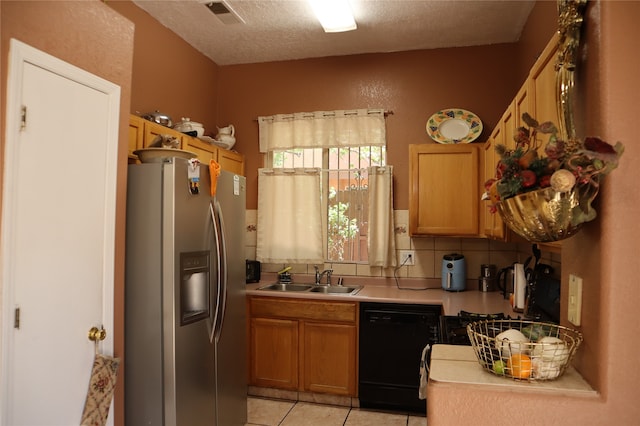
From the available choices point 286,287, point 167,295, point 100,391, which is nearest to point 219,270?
point 167,295

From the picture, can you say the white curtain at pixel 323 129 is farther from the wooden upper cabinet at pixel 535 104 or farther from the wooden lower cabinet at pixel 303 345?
the wooden lower cabinet at pixel 303 345

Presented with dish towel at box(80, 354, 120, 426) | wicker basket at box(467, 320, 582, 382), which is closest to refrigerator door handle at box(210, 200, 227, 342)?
dish towel at box(80, 354, 120, 426)

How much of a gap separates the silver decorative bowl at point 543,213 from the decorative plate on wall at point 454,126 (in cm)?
277

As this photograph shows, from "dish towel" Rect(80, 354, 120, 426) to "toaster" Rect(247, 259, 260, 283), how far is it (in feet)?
6.73

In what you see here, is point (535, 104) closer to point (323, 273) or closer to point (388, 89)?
point (388, 89)

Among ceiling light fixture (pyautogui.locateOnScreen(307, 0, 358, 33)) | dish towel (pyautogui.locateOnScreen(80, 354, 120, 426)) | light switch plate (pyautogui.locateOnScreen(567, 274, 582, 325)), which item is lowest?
dish towel (pyautogui.locateOnScreen(80, 354, 120, 426))

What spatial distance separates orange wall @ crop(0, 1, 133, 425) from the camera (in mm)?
1674

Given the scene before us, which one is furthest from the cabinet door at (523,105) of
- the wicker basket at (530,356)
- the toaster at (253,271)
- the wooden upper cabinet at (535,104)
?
the toaster at (253,271)

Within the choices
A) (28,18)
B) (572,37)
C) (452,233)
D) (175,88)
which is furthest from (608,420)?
(175,88)

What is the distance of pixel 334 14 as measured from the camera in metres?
3.18

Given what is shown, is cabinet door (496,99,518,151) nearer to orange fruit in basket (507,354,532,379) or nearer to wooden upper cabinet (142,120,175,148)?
orange fruit in basket (507,354,532,379)

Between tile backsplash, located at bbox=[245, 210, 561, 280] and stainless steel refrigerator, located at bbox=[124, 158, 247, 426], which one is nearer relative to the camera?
stainless steel refrigerator, located at bbox=[124, 158, 247, 426]

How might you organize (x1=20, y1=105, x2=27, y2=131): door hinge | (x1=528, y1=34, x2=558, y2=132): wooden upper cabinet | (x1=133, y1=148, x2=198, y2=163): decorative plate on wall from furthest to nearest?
(x1=133, y1=148, x2=198, y2=163): decorative plate on wall, (x1=20, y1=105, x2=27, y2=131): door hinge, (x1=528, y1=34, x2=558, y2=132): wooden upper cabinet

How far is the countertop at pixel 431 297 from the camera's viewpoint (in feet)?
9.79
